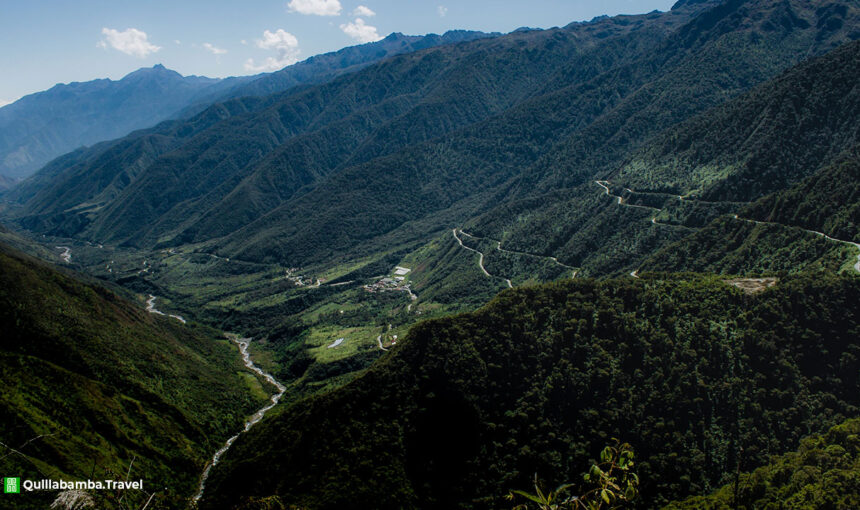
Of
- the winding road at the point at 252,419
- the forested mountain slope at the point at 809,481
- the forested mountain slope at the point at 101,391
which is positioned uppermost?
the forested mountain slope at the point at 101,391

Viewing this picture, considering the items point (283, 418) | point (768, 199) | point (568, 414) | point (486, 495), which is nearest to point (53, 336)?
point (283, 418)

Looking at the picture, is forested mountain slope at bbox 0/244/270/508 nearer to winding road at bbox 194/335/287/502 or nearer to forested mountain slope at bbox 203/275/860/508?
winding road at bbox 194/335/287/502

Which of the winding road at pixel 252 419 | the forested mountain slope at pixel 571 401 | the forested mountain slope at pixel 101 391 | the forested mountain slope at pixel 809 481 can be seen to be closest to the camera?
the forested mountain slope at pixel 809 481

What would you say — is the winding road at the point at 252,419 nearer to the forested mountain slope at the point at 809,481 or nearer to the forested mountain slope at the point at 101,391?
the forested mountain slope at the point at 101,391

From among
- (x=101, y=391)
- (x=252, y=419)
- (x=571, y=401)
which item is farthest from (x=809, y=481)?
(x=101, y=391)

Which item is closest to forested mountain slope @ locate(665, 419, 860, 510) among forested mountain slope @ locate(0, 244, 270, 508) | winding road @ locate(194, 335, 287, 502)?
forested mountain slope @ locate(0, 244, 270, 508)

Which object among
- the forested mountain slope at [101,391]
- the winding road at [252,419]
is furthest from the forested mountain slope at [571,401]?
the forested mountain slope at [101,391]

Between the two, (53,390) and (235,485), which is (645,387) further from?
(53,390)
